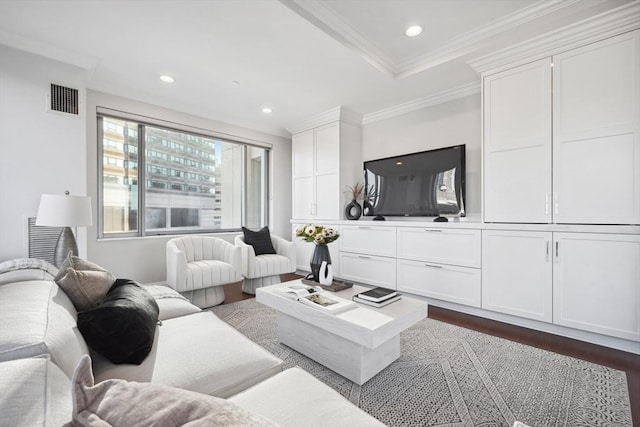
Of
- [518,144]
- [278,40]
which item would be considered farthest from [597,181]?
[278,40]

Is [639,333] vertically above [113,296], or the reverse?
[113,296]

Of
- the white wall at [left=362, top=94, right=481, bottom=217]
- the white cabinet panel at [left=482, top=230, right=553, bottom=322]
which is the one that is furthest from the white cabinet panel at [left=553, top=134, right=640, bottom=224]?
the white wall at [left=362, top=94, right=481, bottom=217]

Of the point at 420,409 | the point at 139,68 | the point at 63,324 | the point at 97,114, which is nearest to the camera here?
the point at 63,324

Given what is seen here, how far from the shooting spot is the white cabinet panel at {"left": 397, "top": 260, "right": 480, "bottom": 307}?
2.86 metres

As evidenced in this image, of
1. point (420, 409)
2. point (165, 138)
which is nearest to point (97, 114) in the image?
point (165, 138)

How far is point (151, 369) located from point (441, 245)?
9.28ft

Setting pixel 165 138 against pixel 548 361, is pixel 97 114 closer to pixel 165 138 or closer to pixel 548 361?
pixel 165 138

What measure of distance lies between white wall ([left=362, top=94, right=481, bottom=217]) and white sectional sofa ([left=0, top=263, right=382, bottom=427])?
308cm

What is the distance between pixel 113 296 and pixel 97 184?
2750 mm

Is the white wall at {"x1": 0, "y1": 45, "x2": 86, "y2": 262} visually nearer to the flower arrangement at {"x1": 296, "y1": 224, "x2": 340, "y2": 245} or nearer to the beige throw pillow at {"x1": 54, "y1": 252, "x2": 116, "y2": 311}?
the beige throw pillow at {"x1": 54, "y1": 252, "x2": 116, "y2": 311}

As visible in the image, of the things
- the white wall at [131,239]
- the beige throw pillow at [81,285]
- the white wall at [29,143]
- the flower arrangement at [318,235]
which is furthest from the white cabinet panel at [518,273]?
the white wall at [29,143]

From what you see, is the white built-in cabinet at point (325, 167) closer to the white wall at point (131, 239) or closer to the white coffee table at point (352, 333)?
the white wall at point (131, 239)

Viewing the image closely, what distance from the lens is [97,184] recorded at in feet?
10.9

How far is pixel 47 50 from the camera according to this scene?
2605mm
